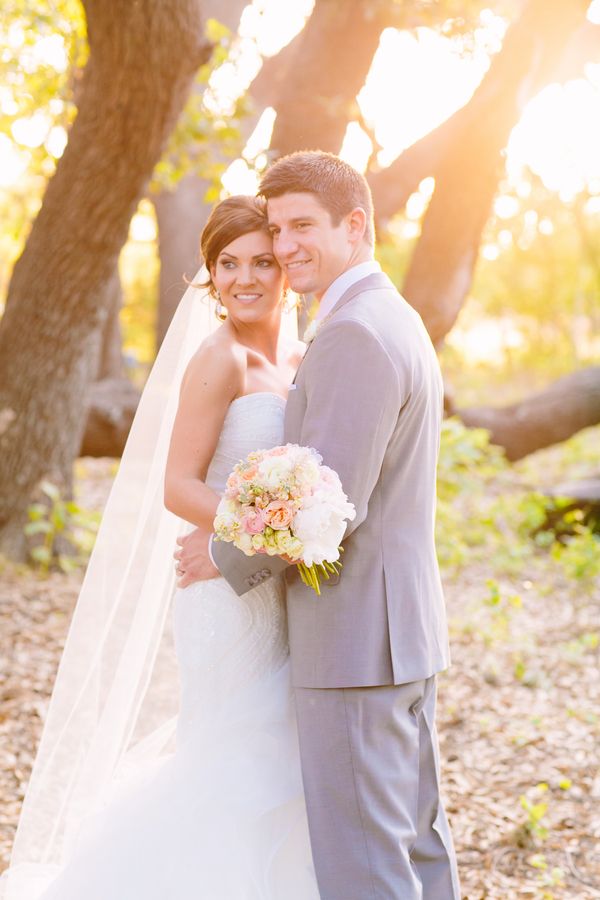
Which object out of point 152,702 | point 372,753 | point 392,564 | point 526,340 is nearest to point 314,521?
point 392,564

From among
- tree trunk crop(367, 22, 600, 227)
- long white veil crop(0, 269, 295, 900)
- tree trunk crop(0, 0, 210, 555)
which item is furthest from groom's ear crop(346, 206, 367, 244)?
tree trunk crop(367, 22, 600, 227)

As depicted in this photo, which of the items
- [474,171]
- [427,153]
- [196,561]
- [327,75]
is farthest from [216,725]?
[427,153]

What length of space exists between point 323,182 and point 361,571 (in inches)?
40.6

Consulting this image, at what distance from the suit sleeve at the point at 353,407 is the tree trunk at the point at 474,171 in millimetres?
3752

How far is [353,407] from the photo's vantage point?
2391mm

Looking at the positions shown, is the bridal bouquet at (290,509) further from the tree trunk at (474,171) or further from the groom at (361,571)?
the tree trunk at (474,171)

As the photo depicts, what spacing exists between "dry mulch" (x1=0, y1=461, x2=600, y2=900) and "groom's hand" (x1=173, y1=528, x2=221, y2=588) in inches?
64.8

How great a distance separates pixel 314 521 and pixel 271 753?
33.9 inches

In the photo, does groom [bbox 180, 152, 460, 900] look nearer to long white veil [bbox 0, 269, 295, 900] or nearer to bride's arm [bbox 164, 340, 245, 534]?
bride's arm [bbox 164, 340, 245, 534]

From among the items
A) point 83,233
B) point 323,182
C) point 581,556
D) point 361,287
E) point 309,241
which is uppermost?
point 83,233

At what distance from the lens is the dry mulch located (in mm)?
3871

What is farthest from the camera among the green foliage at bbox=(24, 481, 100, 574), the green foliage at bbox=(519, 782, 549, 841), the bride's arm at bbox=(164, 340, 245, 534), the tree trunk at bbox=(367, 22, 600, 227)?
the green foliage at bbox=(24, 481, 100, 574)

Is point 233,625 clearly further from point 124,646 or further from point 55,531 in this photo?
point 55,531

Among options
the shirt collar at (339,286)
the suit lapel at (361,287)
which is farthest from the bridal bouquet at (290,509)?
the shirt collar at (339,286)
